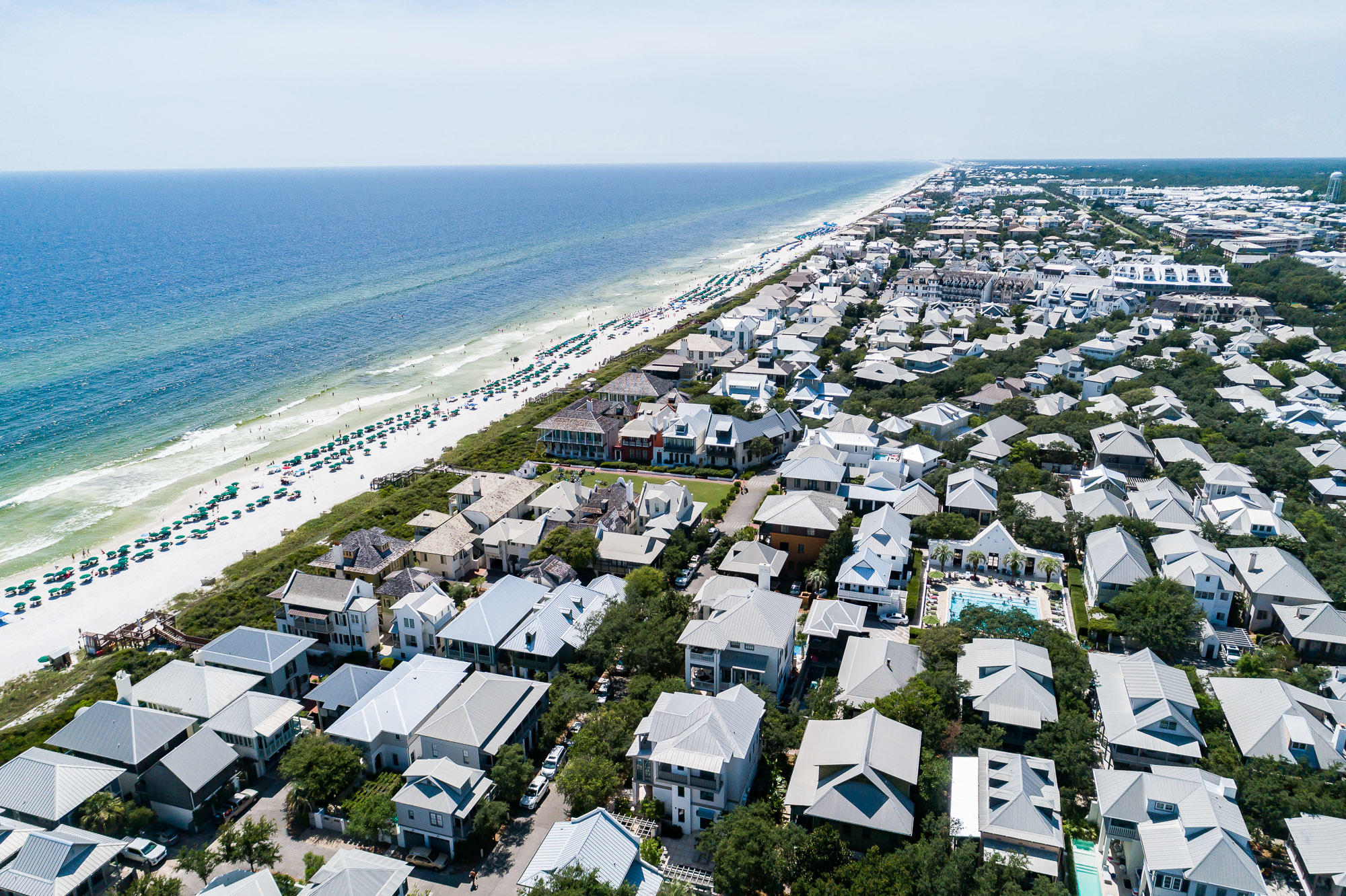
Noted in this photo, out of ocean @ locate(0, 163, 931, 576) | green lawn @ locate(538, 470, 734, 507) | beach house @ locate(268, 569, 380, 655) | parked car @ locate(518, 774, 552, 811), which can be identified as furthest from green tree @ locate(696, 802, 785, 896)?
ocean @ locate(0, 163, 931, 576)

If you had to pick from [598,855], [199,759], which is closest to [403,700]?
[199,759]

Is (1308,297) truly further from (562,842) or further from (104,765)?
(104,765)

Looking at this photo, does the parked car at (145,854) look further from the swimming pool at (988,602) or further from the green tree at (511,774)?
the swimming pool at (988,602)

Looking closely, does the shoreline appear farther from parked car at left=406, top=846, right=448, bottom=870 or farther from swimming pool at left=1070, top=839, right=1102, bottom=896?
swimming pool at left=1070, top=839, right=1102, bottom=896

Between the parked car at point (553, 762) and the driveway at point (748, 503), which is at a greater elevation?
the driveway at point (748, 503)

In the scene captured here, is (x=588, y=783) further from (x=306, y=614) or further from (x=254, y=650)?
(x=306, y=614)

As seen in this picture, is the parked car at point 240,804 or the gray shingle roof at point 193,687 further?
the gray shingle roof at point 193,687

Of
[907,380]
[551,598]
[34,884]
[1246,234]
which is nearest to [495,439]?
[551,598]

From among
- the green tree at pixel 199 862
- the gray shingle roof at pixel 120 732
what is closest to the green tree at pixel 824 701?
the green tree at pixel 199 862
